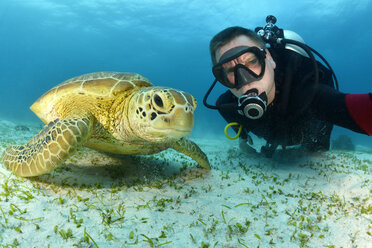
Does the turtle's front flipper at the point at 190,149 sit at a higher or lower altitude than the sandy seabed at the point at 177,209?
higher

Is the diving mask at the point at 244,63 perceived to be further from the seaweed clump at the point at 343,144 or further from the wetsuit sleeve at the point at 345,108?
the seaweed clump at the point at 343,144

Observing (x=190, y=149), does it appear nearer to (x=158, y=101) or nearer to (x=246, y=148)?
(x=158, y=101)

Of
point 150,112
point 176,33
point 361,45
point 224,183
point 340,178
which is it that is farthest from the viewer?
point 176,33

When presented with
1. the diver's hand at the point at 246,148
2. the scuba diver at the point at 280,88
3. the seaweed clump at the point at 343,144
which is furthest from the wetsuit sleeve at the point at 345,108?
the seaweed clump at the point at 343,144

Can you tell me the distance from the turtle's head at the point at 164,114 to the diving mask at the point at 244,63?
1397 millimetres

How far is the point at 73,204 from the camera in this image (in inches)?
83.1

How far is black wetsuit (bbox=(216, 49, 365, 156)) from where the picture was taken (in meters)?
3.20

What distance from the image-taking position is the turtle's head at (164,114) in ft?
7.48

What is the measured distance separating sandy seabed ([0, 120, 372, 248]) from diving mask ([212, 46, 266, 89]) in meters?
1.70

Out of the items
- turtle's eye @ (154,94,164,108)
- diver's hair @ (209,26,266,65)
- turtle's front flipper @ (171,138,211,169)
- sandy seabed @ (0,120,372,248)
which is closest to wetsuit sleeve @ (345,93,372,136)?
sandy seabed @ (0,120,372,248)

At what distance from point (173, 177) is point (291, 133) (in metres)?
2.77

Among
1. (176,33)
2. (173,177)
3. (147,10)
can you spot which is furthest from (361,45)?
(173,177)

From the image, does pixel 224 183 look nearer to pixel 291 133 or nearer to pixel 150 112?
pixel 150 112

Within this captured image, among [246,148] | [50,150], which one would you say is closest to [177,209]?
[50,150]
